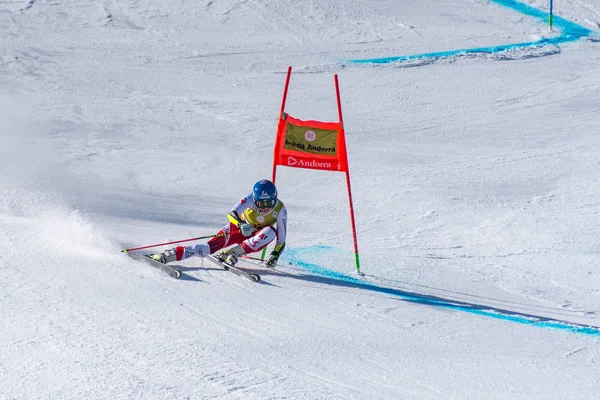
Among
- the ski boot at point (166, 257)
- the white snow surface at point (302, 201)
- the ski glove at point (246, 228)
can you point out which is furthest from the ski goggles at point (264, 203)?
the ski boot at point (166, 257)

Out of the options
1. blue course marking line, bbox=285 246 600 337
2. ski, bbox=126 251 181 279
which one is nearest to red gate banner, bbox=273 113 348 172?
blue course marking line, bbox=285 246 600 337

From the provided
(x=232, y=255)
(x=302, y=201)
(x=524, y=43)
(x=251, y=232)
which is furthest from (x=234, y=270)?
(x=524, y=43)

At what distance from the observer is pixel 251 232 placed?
9461mm

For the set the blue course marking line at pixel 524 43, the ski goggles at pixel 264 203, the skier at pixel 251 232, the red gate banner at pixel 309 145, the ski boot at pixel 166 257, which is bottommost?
the ski boot at pixel 166 257

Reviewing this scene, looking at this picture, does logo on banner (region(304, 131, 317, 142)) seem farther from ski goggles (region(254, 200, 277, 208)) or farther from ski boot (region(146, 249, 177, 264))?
ski boot (region(146, 249, 177, 264))

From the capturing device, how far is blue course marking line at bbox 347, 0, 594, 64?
1798cm

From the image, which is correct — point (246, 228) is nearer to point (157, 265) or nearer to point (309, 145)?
point (157, 265)

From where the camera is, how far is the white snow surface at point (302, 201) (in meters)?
7.07

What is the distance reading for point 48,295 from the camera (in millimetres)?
8031

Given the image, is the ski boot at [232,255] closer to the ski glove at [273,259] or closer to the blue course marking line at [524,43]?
the ski glove at [273,259]

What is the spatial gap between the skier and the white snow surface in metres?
0.23

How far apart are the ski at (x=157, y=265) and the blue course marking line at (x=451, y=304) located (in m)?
1.49

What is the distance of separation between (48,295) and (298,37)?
11796mm

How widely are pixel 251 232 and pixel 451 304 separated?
7.24ft
